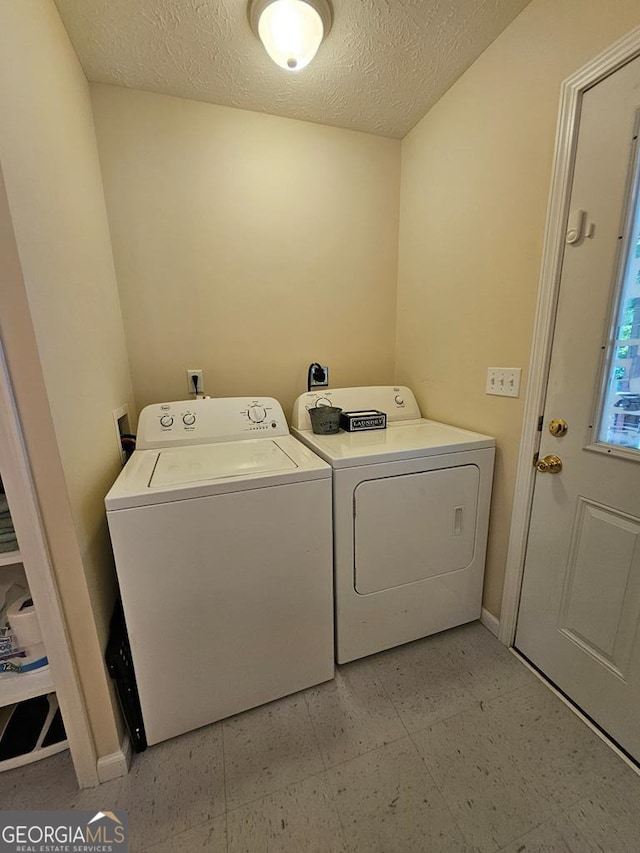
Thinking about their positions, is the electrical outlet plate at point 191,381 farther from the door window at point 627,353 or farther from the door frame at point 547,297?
the door window at point 627,353

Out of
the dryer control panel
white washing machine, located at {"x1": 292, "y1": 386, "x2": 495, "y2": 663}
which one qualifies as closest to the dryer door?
white washing machine, located at {"x1": 292, "y1": 386, "x2": 495, "y2": 663}

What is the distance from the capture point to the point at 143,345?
1722 millimetres

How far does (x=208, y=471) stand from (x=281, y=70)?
5.50 ft

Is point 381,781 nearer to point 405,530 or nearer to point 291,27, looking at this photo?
point 405,530

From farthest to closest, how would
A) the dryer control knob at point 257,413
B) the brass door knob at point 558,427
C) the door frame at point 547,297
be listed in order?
the dryer control knob at point 257,413, the brass door knob at point 558,427, the door frame at point 547,297

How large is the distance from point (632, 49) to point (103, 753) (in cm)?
259

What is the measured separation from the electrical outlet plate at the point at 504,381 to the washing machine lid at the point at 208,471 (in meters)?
0.84

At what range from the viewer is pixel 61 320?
98cm

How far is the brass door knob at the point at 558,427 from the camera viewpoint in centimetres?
122

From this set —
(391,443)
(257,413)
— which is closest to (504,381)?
(391,443)

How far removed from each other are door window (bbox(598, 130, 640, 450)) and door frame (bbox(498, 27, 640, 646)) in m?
0.19

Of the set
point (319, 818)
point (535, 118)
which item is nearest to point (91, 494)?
point (319, 818)

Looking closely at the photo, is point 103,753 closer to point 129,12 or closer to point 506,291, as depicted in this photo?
point 506,291

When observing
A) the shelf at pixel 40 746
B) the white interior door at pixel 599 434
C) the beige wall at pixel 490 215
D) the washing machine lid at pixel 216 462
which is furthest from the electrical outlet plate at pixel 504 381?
the shelf at pixel 40 746
